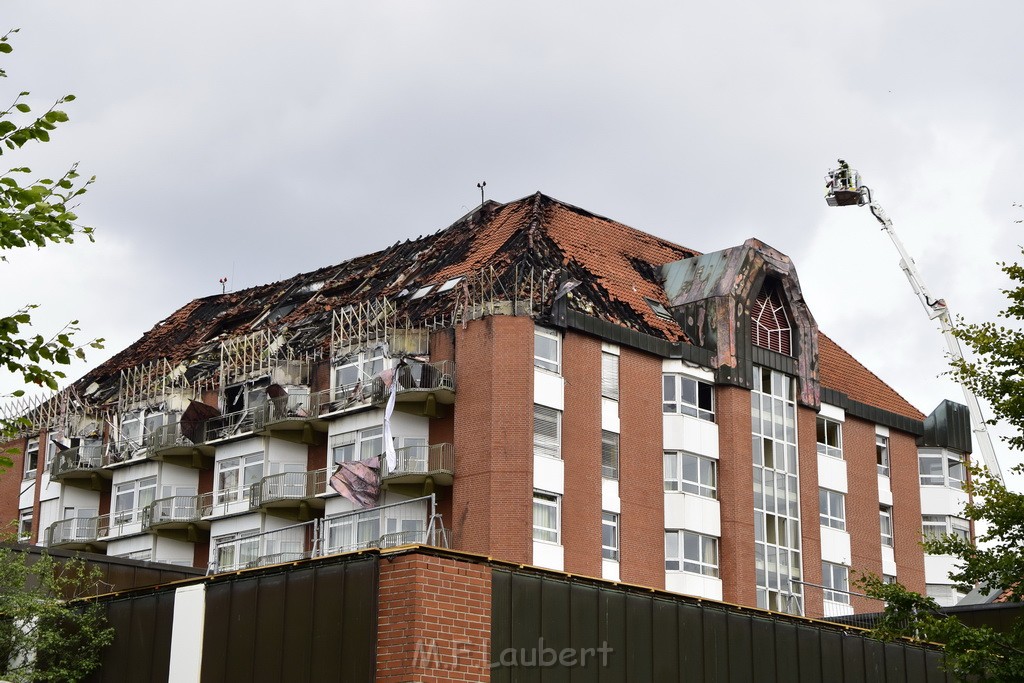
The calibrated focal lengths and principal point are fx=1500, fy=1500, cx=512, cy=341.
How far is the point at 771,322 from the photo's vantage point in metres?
58.3

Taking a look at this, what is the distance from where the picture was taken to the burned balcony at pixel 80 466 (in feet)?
202

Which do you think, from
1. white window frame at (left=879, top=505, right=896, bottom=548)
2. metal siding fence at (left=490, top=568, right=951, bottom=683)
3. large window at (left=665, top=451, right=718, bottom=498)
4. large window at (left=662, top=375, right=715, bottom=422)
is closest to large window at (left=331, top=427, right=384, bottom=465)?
large window at (left=665, top=451, right=718, bottom=498)

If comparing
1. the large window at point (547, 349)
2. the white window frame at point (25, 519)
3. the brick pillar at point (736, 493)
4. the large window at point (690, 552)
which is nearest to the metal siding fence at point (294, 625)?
the large window at point (547, 349)

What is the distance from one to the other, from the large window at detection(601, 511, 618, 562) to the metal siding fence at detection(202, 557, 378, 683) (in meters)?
24.9

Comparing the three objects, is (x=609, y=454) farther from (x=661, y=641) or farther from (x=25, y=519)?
(x=25, y=519)

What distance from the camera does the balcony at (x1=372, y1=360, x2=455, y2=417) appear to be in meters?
50.5

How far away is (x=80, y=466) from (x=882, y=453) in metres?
33.3

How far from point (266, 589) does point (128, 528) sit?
34914mm

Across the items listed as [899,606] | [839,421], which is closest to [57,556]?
[899,606]

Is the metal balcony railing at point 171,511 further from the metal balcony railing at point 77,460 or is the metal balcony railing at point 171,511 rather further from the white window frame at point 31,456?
the white window frame at point 31,456

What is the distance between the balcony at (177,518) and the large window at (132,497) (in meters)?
1.34

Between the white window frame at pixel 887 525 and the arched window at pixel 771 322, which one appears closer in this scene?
the arched window at pixel 771 322

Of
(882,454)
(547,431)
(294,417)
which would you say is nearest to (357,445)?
(294,417)

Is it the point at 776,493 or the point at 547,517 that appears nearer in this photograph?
the point at 547,517
